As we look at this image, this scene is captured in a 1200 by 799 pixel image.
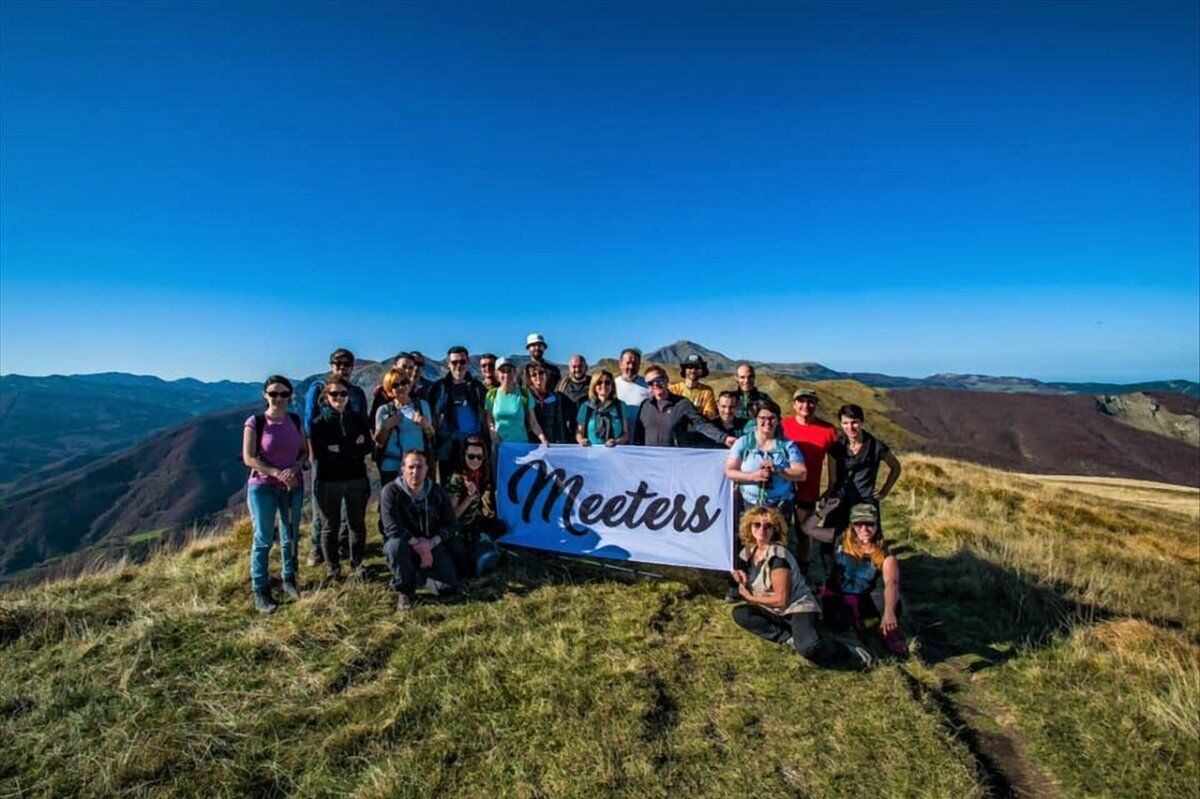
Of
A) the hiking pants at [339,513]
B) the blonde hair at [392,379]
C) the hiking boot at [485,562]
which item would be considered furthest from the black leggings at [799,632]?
the blonde hair at [392,379]

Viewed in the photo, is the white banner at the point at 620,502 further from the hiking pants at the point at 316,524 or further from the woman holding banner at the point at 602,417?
the hiking pants at the point at 316,524

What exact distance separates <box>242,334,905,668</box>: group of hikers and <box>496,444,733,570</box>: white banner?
10.2 inches

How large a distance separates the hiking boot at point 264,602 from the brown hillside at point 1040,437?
32.6m

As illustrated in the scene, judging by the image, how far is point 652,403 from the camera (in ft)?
26.7

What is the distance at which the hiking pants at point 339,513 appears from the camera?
22.6 feet

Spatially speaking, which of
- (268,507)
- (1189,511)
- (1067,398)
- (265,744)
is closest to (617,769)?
(265,744)

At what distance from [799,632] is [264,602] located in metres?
6.01

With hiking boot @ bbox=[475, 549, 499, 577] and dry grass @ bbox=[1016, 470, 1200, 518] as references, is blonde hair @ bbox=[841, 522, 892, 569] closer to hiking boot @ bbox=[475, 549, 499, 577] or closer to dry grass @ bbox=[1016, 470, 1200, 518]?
hiking boot @ bbox=[475, 549, 499, 577]

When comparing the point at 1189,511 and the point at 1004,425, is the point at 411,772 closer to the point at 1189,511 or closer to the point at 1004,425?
the point at 1189,511

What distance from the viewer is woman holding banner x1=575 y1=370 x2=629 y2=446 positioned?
8172mm

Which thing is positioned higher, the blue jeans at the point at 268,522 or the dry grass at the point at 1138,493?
the blue jeans at the point at 268,522

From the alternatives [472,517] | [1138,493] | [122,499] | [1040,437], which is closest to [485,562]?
[472,517]

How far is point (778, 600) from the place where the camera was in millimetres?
5809

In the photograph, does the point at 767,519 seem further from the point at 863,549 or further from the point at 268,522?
the point at 268,522
